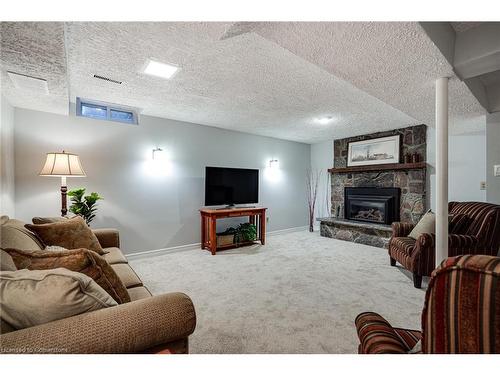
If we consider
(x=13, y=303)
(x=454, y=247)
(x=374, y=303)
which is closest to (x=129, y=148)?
(x=13, y=303)

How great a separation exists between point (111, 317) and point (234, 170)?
3661mm

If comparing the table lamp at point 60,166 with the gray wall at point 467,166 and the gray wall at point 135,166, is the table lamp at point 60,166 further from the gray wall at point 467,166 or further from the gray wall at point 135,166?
the gray wall at point 467,166

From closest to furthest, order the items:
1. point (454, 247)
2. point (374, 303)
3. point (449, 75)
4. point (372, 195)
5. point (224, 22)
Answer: point (224, 22) → point (449, 75) → point (374, 303) → point (454, 247) → point (372, 195)

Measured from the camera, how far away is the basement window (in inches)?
131

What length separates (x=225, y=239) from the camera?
13.5 feet

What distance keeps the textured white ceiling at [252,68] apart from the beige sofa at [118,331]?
5.07 ft

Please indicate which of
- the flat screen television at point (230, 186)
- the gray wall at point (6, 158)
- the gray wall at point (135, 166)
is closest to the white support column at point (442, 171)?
the flat screen television at point (230, 186)

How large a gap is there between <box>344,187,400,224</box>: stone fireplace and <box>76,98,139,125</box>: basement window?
4.44m

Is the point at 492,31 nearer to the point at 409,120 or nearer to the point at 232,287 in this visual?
the point at 409,120

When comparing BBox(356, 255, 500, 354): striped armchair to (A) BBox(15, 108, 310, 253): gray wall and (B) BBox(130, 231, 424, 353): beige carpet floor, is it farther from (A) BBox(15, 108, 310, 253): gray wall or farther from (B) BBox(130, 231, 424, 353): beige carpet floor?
(A) BBox(15, 108, 310, 253): gray wall

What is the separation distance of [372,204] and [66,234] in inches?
194

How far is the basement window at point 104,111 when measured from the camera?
332 centimetres

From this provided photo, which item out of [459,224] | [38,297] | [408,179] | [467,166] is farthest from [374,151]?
Result: [38,297]

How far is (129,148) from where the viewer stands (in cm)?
360
